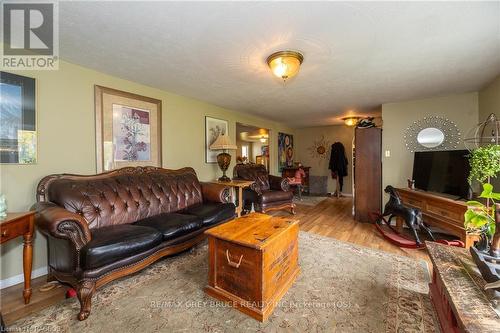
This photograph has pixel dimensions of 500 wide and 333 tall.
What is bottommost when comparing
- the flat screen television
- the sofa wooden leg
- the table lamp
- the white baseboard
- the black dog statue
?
the white baseboard

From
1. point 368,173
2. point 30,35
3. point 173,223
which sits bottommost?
point 173,223

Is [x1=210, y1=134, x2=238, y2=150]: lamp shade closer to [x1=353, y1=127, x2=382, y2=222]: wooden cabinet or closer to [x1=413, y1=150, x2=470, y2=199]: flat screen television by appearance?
[x1=353, y1=127, x2=382, y2=222]: wooden cabinet

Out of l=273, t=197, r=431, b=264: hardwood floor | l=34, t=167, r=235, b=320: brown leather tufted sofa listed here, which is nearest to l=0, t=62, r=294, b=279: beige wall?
l=34, t=167, r=235, b=320: brown leather tufted sofa

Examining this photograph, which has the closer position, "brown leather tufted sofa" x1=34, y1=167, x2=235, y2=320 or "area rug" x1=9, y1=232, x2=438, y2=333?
"area rug" x1=9, y1=232, x2=438, y2=333

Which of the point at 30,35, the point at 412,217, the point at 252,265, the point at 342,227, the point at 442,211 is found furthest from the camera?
the point at 342,227

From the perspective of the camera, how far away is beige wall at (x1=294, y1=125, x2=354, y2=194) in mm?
6418

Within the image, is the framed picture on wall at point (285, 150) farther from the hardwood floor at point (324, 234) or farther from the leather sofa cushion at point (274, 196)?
the leather sofa cushion at point (274, 196)

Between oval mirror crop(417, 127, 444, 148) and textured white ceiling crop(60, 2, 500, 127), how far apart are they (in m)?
0.67

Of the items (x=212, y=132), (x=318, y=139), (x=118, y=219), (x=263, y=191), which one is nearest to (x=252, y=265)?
(x=118, y=219)

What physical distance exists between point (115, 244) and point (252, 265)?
110 centimetres

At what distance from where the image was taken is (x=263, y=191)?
Answer: 4.23m

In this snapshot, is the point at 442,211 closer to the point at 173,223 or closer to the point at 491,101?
the point at 491,101

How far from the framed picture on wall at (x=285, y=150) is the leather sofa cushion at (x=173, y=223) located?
13.9 feet

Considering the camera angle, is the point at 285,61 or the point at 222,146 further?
the point at 222,146
